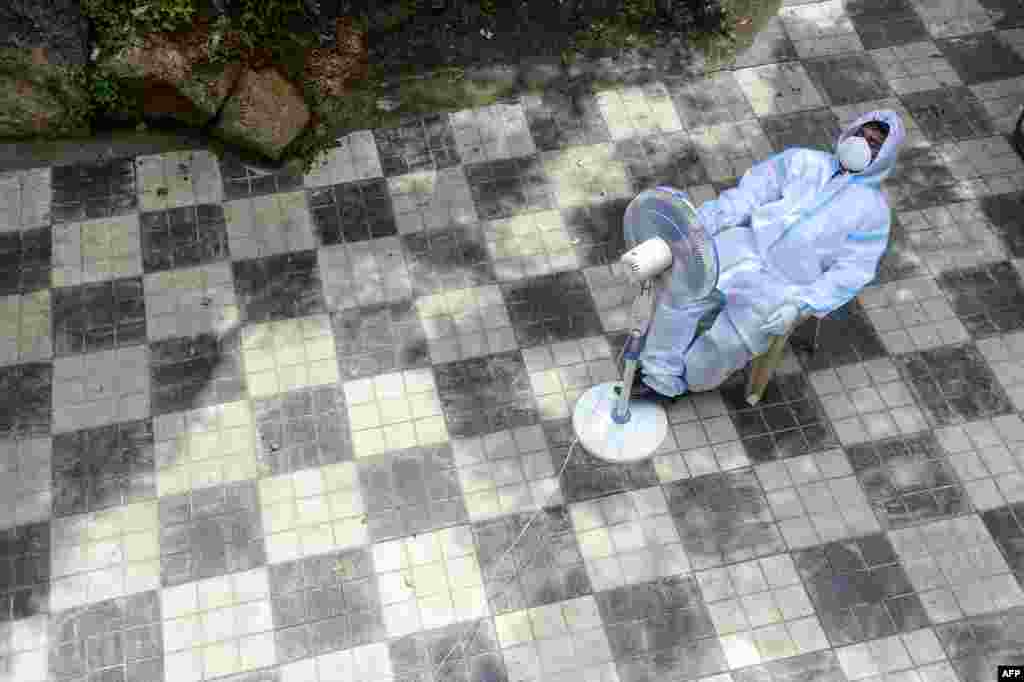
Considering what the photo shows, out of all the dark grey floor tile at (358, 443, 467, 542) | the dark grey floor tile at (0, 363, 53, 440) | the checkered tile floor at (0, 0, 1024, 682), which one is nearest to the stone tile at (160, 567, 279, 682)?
the checkered tile floor at (0, 0, 1024, 682)

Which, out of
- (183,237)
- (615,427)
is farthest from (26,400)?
(615,427)

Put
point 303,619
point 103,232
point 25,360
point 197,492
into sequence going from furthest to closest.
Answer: point 103,232, point 25,360, point 197,492, point 303,619

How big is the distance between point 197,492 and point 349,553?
990 millimetres

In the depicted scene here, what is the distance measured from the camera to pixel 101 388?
20.8 ft

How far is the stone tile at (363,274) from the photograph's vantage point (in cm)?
679

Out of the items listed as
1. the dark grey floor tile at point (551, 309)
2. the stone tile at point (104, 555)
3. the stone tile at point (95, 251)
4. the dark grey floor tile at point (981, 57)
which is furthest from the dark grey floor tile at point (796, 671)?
the dark grey floor tile at point (981, 57)

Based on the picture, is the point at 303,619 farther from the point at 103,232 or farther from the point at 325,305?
the point at 103,232

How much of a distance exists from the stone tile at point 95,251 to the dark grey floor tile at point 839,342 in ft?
14.6

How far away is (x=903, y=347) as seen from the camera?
22.0 ft

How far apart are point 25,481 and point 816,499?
4680 mm

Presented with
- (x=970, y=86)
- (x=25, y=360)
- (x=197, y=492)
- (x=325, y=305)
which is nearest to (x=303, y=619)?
(x=197, y=492)

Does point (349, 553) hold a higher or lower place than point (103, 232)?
lower

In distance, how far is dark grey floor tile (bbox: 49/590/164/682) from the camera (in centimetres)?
542

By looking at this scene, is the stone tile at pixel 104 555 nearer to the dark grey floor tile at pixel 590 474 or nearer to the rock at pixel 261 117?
the dark grey floor tile at pixel 590 474
